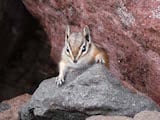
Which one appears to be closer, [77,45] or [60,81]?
[77,45]

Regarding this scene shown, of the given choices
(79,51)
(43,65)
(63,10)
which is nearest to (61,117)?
(79,51)

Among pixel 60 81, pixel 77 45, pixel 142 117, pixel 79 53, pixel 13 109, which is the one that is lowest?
pixel 13 109

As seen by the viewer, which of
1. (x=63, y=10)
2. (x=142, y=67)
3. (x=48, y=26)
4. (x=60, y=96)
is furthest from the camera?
(x=48, y=26)

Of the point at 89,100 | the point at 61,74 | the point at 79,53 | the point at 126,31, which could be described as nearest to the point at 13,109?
the point at 61,74

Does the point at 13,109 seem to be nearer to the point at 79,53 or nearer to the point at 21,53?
the point at 79,53

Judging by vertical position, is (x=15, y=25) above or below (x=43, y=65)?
above

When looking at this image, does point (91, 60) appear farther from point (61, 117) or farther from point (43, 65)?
point (43, 65)

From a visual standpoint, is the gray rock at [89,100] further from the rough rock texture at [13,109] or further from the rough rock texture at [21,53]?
the rough rock texture at [21,53]
